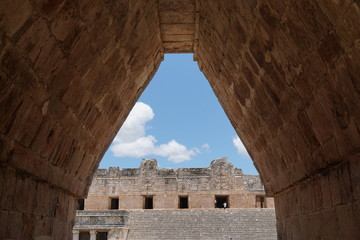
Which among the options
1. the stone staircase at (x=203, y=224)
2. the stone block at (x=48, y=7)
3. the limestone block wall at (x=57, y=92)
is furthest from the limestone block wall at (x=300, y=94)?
the stone staircase at (x=203, y=224)

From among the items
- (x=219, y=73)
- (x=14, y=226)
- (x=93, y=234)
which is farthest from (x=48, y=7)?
(x=93, y=234)

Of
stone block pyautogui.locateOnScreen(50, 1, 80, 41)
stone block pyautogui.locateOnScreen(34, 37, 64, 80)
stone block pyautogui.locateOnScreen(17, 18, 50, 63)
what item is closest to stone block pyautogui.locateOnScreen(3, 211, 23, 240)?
stone block pyautogui.locateOnScreen(34, 37, 64, 80)

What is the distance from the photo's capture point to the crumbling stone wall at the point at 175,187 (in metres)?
22.9

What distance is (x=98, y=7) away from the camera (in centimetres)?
366

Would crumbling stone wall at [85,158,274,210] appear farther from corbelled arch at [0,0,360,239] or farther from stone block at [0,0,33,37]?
stone block at [0,0,33,37]

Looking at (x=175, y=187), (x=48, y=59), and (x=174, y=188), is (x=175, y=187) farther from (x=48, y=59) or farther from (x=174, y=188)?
(x=48, y=59)

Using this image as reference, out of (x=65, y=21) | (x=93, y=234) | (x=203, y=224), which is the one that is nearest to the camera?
(x=65, y=21)

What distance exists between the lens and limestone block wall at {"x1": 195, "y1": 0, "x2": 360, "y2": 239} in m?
2.94

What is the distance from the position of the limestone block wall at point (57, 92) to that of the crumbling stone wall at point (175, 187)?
17486 millimetres

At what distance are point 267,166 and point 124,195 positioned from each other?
A: 59.8ft

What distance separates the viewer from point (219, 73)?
6418 millimetres

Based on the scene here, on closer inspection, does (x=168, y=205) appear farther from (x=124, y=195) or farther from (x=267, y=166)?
(x=267, y=166)

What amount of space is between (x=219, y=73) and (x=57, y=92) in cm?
340

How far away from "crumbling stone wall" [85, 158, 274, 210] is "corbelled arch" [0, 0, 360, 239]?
1693 cm
